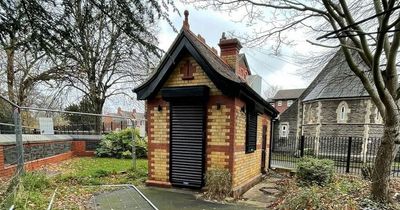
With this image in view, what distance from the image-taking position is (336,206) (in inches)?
205

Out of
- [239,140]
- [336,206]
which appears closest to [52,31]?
[239,140]

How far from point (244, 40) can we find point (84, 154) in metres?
11.5

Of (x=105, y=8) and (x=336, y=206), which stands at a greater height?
(x=105, y=8)

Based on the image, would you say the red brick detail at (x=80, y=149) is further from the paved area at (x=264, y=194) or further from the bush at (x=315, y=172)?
the bush at (x=315, y=172)

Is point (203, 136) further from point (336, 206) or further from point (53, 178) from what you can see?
point (53, 178)

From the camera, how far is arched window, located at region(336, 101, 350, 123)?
922 inches

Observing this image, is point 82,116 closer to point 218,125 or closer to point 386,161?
point 218,125

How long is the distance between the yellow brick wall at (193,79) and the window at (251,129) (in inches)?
62.6

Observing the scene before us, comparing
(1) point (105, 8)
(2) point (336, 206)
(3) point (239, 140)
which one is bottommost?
(2) point (336, 206)

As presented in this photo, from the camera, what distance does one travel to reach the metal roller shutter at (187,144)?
751 centimetres

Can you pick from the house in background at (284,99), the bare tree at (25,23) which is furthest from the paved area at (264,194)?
the house in background at (284,99)

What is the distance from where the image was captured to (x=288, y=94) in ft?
169

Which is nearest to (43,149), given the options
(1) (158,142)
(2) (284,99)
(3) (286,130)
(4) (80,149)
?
(4) (80,149)

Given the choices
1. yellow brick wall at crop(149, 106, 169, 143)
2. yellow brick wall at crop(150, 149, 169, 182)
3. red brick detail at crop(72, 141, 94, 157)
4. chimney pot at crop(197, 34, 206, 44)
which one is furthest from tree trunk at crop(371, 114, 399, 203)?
red brick detail at crop(72, 141, 94, 157)
